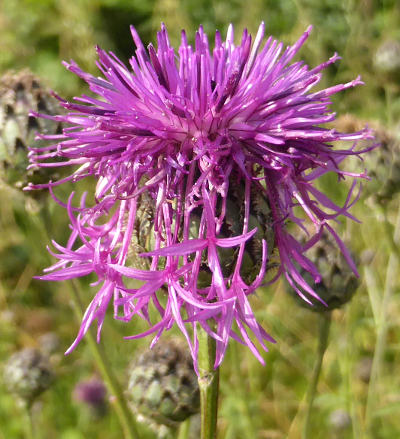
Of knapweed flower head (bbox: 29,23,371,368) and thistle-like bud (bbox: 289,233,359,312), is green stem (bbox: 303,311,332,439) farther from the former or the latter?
knapweed flower head (bbox: 29,23,371,368)

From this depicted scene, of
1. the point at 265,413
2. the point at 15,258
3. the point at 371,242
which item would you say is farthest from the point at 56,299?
the point at 371,242

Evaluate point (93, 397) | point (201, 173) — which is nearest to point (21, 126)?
point (201, 173)

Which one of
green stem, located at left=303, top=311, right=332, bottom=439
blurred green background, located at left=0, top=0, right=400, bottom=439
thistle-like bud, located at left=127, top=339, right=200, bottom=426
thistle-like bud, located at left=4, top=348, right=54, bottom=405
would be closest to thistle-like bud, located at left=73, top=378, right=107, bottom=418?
blurred green background, located at left=0, top=0, right=400, bottom=439

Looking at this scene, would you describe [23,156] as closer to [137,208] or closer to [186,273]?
[137,208]

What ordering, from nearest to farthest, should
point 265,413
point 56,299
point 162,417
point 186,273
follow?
point 186,273, point 162,417, point 265,413, point 56,299

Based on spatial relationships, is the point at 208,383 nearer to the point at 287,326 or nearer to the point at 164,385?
the point at 164,385

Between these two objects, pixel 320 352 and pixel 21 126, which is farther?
pixel 21 126
